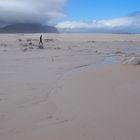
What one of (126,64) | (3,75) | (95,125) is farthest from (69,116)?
(126,64)

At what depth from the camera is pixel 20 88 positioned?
25.6 ft

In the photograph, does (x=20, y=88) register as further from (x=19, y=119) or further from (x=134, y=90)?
(x=134, y=90)

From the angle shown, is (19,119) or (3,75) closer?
(19,119)

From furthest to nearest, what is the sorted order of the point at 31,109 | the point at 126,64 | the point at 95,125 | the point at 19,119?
the point at 126,64 < the point at 31,109 < the point at 19,119 < the point at 95,125

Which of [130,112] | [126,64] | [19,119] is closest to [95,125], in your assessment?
[130,112]

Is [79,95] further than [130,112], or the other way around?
[79,95]

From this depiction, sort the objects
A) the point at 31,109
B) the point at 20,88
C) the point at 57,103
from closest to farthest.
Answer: the point at 31,109
the point at 57,103
the point at 20,88

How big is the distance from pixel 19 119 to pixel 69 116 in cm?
97

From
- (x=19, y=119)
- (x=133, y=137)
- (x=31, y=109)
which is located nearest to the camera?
(x=133, y=137)

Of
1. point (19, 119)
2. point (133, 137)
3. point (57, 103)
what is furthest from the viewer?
point (57, 103)

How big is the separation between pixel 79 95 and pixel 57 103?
88cm

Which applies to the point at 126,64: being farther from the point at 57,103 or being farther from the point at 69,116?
the point at 69,116

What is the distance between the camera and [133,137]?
4348 mm

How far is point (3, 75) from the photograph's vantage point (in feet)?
32.2
